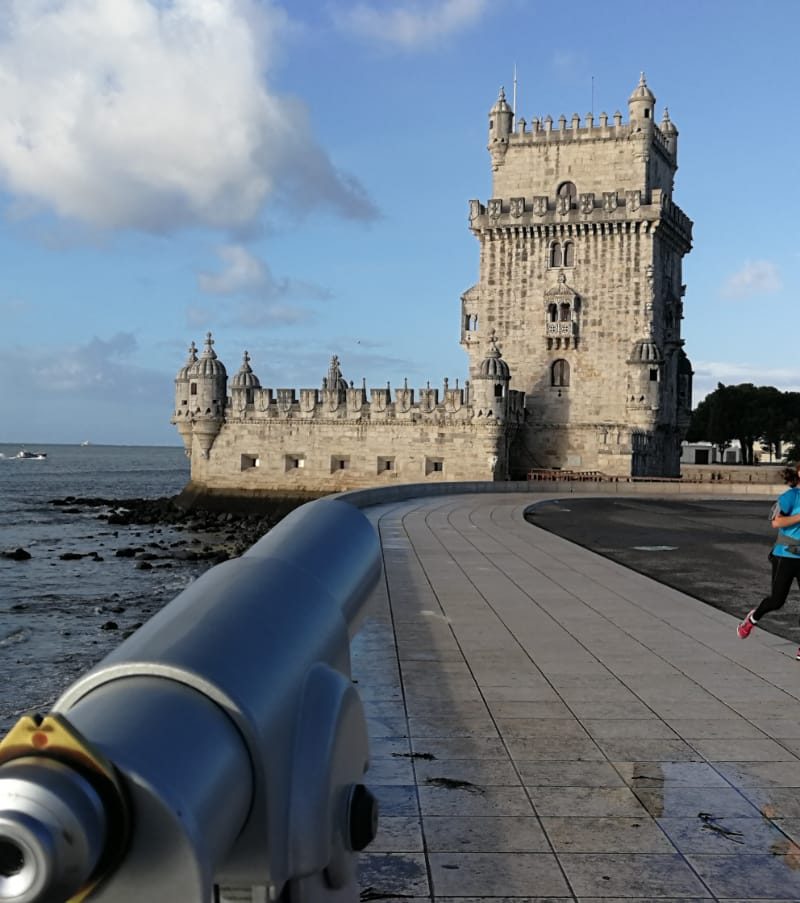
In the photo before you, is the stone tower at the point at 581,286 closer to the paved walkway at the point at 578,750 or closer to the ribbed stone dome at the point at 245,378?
the ribbed stone dome at the point at 245,378

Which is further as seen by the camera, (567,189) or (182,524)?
(567,189)

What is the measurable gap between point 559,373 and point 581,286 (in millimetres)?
3723

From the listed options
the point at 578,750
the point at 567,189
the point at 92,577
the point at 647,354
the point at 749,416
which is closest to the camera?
the point at 578,750

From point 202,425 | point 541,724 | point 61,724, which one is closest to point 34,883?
point 61,724

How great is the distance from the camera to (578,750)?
5469mm

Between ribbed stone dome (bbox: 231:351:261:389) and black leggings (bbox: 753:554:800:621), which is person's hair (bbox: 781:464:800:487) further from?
ribbed stone dome (bbox: 231:351:261:389)

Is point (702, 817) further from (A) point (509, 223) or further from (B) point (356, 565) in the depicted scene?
(A) point (509, 223)

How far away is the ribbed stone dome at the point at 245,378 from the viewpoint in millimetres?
47438

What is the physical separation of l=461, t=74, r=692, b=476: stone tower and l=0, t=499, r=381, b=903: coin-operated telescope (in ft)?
128

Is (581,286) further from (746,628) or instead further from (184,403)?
(746,628)

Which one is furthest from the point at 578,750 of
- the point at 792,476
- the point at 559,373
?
the point at 559,373

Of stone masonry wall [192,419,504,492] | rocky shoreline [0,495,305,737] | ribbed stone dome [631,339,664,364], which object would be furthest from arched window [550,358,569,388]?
rocky shoreline [0,495,305,737]

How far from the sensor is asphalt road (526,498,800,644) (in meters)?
11.3

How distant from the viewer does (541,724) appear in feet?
19.7
